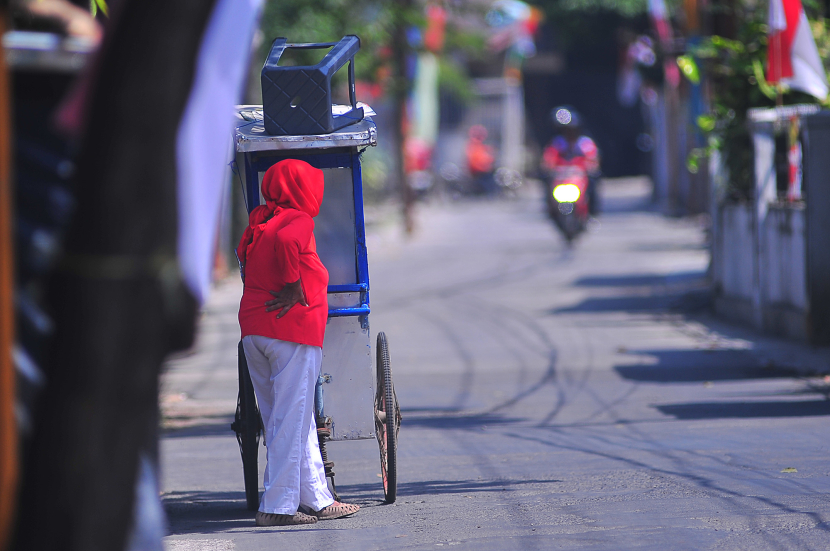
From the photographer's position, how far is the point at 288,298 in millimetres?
5488

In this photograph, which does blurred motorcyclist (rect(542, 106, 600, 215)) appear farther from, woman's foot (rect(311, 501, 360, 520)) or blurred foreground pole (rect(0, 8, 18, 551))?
blurred foreground pole (rect(0, 8, 18, 551))

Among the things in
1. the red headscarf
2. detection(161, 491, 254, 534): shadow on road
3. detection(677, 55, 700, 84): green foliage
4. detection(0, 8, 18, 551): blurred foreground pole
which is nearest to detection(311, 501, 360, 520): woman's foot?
detection(161, 491, 254, 534): shadow on road

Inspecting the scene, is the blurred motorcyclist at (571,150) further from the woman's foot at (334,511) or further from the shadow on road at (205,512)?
the woman's foot at (334,511)

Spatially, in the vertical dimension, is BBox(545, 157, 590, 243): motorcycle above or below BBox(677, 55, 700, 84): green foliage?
below

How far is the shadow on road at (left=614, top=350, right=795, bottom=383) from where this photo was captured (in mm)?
9711

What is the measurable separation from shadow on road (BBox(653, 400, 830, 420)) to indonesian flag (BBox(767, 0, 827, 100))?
3.71 meters

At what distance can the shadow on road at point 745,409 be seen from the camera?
802 cm

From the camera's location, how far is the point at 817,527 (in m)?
5.12

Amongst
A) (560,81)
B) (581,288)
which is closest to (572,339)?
(581,288)

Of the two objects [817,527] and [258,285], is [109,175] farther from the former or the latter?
[817,527]

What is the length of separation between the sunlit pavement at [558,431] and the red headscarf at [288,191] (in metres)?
1.60

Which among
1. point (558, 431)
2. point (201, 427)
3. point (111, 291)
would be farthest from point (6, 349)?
point (201, 427)

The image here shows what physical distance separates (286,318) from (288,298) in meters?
0.11

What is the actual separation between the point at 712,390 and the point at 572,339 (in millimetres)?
3251
